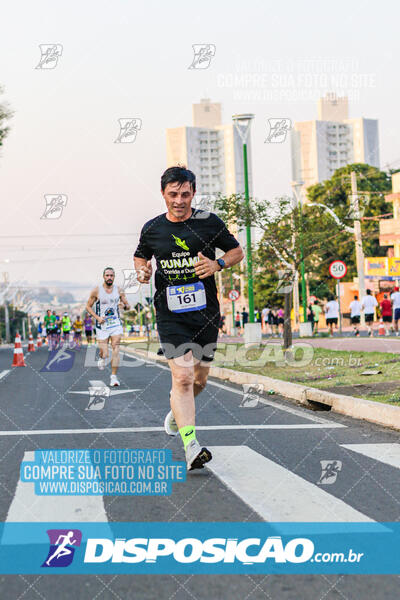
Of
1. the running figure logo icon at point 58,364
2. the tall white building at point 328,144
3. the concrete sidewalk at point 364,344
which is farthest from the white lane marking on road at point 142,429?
the tall white building at point 328,144

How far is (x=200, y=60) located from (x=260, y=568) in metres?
14.6

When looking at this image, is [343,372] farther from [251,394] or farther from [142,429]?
[142,429]

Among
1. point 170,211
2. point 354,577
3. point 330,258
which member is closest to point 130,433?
point 170,211

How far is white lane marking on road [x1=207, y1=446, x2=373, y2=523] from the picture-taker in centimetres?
413

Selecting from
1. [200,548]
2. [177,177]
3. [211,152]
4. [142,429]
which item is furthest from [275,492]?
[211,152]

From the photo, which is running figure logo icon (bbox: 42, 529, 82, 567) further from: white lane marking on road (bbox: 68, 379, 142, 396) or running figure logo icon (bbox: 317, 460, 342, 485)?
white lane marking on road (bbox: 68, 379, 142, 396)

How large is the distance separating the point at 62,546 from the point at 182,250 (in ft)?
8.26

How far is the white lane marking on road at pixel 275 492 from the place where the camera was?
13.5 feet

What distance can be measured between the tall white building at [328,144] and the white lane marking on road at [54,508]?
179568 millimetres

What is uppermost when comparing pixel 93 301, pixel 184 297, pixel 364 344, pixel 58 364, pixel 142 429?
pixel 184 297

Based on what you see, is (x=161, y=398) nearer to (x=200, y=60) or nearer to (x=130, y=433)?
(x=130, y=433)

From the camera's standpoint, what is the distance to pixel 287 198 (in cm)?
1903

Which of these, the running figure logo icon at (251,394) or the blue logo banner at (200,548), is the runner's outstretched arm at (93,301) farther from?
the blue logo banner at (200,548)

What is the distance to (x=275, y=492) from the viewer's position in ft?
15.3
